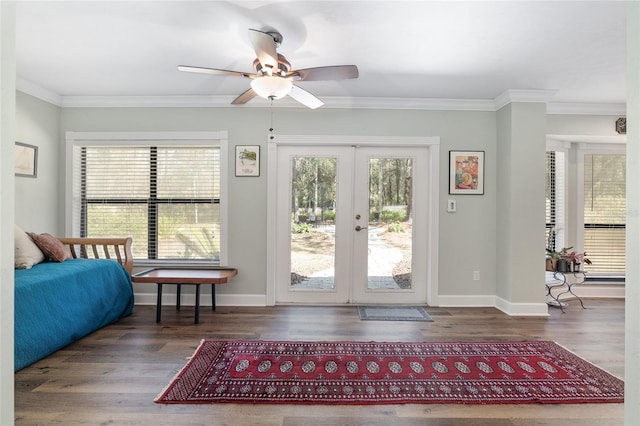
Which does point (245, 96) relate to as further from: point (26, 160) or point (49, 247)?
point (26, 160)

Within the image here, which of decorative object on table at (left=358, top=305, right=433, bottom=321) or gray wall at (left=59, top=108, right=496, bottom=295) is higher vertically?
gray wall at (left=59, top=108, right=496, bottom=295)

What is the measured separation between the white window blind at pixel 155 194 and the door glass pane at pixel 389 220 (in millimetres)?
1858

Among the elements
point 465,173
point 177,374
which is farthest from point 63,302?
point 465,173

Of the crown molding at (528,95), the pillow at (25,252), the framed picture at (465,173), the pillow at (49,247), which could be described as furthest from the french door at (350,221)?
the pillow at (25,252)

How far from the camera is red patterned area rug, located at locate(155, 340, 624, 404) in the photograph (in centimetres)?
205

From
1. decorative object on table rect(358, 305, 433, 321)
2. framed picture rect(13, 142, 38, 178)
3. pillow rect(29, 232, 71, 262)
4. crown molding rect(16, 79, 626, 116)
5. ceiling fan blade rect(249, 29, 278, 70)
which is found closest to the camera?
ceiling fan blade rect(249, 29, 278, 70)

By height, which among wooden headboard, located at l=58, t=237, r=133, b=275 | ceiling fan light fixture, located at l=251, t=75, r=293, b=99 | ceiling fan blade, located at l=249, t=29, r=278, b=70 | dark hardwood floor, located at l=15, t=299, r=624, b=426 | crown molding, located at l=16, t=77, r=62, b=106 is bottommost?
dark hardwood floor, located at l=15, t=299, r=624, b=426

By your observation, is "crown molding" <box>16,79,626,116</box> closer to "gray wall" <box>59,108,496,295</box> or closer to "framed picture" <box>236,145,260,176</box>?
"gray wall" <box>59,108,496,295</box>

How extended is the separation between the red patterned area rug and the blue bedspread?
1.07 metres

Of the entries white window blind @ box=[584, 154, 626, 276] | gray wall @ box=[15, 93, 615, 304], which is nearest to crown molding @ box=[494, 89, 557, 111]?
gray wall @ box=[15, 93, 615, 304]

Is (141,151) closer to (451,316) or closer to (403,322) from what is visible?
(403,322)

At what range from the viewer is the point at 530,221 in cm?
368

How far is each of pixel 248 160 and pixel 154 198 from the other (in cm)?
123

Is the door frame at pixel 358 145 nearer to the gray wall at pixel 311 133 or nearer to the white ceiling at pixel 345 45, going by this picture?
the gray wall at pixel 311 133
